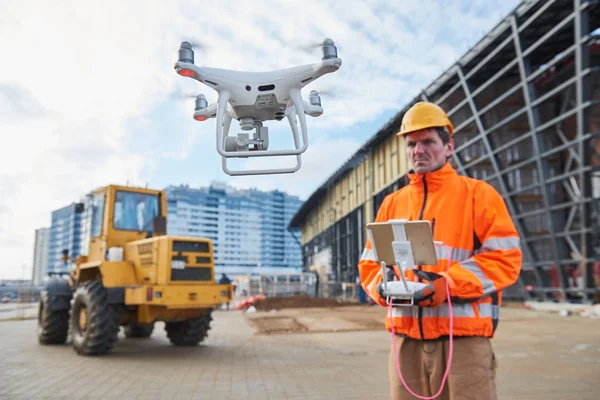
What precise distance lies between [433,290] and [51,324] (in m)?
10.4

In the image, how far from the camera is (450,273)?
A: 7.53 ft

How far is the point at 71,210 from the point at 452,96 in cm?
1775

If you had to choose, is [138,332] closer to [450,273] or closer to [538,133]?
[450,273]

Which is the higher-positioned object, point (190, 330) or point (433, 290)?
point (433, 290)

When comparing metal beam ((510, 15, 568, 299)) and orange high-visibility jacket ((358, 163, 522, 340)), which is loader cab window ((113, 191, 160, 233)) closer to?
orange high-visibility jacket ((358, 163, 522, 340))

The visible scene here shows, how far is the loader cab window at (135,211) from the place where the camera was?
33.1 ft

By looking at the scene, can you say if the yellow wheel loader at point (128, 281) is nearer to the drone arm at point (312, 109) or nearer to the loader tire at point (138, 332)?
the loader tire at point (138, 332)

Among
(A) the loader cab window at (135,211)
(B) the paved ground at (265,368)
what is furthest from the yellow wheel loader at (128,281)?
(B) the paved ground at (265,368)

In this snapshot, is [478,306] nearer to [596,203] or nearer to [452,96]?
[596,203]

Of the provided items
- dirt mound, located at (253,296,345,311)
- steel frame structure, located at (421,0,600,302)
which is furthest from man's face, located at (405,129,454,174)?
dirt mound, located at (253,296,345,311)

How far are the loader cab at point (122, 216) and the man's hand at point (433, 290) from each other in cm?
847

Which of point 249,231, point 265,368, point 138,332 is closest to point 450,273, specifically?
point 265,368

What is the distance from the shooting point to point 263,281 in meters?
38.9

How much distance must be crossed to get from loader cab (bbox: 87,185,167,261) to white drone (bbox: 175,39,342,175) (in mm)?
8511
